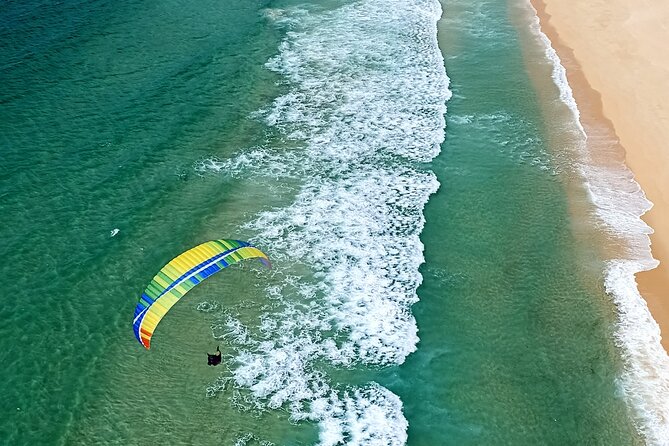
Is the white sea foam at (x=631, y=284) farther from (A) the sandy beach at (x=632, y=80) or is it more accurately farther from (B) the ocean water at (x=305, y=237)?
(A) the sandy beach at (x=632, y=80)

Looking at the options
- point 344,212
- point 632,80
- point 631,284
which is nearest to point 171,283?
point 344,212

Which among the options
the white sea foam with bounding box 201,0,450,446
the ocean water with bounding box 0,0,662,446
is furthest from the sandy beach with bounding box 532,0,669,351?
the white sea foam with bounding box 201,0,450,446

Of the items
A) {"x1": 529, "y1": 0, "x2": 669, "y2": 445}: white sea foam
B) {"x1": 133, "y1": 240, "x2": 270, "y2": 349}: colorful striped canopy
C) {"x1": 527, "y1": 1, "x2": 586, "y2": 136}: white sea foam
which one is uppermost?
{"x1": 133, "y1": 240, "x2": 270, "y2": 349}: colorful striped canopy

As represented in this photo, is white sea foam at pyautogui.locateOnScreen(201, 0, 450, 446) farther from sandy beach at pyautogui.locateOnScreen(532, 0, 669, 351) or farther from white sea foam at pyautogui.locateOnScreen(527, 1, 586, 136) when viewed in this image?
sandy beach at pyautogui.locateOnScreen(532, 0, 669, 351)

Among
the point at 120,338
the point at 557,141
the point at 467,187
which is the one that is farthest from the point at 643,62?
the point at 120,338

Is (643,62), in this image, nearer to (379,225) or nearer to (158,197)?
(379,225)
